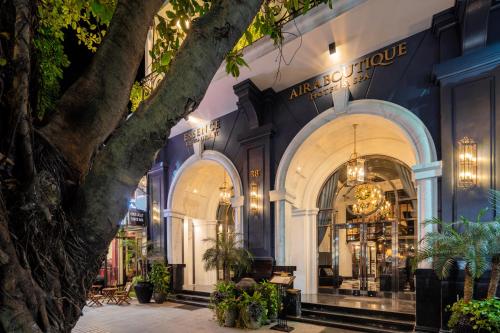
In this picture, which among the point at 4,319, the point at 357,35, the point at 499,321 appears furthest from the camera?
the point at 357,35

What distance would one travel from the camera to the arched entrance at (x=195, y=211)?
42.3ft

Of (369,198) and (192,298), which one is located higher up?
(369,198)

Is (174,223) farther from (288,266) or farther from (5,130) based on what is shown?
(5,130)

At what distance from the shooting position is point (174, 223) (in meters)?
13.3

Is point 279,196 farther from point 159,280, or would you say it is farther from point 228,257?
point 159,280

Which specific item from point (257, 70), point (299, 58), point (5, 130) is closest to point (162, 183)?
point (257, 70)

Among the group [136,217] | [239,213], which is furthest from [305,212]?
[136,217]

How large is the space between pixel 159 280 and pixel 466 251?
950 centimetres

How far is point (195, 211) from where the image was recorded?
14414 millimetres

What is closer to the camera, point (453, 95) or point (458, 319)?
point (458, 319)

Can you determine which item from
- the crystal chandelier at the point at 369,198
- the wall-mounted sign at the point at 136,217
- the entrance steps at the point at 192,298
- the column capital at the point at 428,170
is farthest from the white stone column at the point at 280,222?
the wall-mounted sign at the point at 136,217

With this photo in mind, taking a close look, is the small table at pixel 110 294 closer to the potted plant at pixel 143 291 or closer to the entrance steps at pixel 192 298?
the potted plant at pixel 143 291

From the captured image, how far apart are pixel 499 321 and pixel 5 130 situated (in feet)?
18.7

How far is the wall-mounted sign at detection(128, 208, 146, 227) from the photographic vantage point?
43.2ft
